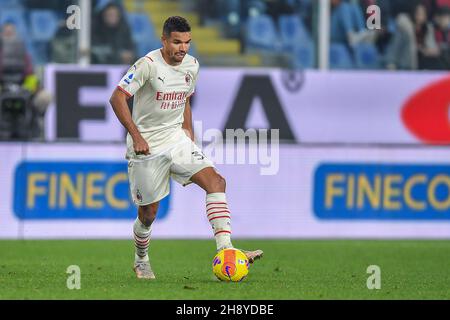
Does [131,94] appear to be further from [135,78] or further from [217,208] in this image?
[217,208]

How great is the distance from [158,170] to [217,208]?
612mm

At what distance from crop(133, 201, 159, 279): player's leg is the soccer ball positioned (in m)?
0.80

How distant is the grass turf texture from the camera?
872 centimetres

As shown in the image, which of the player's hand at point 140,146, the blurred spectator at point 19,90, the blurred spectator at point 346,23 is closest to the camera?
the player's hand at point 140,146

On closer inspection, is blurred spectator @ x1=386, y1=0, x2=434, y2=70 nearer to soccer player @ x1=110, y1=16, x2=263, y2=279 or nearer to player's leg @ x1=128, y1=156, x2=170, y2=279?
soccer player @ x1=110, y1=16, x2=263, y2=279

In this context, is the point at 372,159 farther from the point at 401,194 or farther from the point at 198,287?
the point at 198,287

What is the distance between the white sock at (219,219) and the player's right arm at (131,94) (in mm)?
648

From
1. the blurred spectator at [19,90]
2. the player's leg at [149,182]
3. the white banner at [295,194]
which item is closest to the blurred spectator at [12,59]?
the blurred spectator at [19,90]

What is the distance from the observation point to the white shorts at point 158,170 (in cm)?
984

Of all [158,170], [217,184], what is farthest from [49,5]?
[217,184]

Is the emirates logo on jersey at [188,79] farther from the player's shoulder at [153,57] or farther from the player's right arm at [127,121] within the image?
the player's right arm at [127,121]
